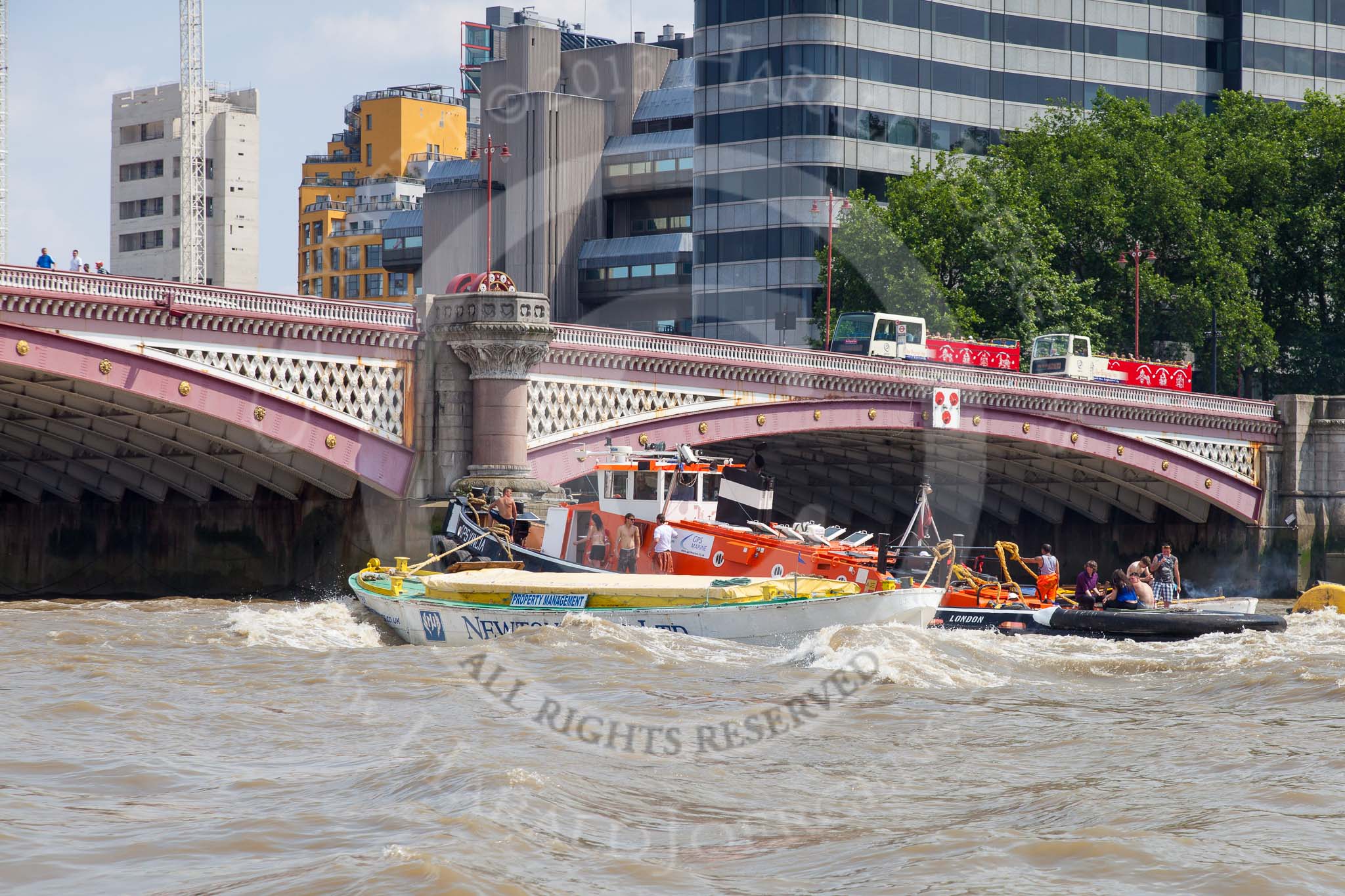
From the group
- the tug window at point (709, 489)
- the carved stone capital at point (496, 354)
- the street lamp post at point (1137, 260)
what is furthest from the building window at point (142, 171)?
the tug window at point (709, 489)

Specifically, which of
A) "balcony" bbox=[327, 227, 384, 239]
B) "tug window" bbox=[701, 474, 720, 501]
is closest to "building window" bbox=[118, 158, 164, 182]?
"balcony" bbox=[327, 227, 384, 239]

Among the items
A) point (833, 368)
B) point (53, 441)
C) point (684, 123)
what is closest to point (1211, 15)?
point (684, 123)

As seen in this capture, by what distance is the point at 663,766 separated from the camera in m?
17.7

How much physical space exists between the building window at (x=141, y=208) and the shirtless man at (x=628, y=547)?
3016 inches

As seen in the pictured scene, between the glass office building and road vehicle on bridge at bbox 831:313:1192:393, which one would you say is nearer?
road vehicle on bridge at bbox 831:313:1192:393

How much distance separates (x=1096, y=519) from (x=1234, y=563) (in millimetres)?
4945

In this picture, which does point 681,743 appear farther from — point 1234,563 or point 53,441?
point 1234,563

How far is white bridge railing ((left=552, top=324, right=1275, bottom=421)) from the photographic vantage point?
43.1 metres

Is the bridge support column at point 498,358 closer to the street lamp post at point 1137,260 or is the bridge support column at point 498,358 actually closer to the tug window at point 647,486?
the tug window at point 647,486

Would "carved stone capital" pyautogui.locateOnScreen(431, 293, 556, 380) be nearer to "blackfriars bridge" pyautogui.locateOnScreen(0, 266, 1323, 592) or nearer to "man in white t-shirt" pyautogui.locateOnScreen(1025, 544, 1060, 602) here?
"blackfriars bridge" pyautogui.locateOnScreen(0, 266, 1323, 592)

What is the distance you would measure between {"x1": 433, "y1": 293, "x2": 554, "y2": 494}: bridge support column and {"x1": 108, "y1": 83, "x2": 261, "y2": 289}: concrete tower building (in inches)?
2514

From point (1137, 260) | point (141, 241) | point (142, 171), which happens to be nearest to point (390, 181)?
point (142, 171)

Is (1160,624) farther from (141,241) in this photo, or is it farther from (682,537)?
(141,241)

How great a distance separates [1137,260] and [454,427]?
33.6 meters
